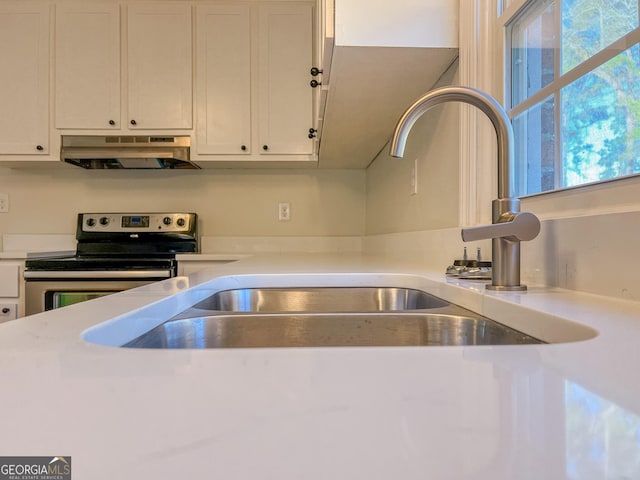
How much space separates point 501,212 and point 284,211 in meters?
2.17

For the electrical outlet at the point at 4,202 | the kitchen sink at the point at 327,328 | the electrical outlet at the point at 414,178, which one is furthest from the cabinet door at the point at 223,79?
the kitchen sink at the point at 327,328

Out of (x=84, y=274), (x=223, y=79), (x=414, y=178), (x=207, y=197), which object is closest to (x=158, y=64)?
(x=223, y=79)

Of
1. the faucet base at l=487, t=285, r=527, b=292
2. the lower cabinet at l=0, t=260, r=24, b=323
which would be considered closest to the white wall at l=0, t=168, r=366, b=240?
the lower cabinet at l=0, t=260, r=24, b=323

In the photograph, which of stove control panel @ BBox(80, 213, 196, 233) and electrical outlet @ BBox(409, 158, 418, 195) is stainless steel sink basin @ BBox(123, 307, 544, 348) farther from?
stove control panel @ BBox(80, 213, 196, 233)

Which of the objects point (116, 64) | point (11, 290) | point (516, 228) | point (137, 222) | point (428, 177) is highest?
point (116, 64)

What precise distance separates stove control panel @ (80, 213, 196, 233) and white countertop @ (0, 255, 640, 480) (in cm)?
226

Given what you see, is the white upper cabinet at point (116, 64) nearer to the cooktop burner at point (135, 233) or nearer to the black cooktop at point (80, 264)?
the cooktop burner at point (135, 233)

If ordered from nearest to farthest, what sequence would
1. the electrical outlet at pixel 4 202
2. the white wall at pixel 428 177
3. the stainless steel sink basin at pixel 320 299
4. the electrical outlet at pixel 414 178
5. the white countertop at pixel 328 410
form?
the white countertop at pixel 328 410
the stainless steel sink basin at pixel 320 299
the white wall at pixel 428 177
the electrical outlet at pixel 414 178
the electrical outlet at pixel 4 202

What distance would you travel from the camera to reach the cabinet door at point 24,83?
2.35m

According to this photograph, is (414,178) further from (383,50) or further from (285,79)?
(285,79)

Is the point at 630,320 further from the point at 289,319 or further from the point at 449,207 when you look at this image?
the point at 449,207

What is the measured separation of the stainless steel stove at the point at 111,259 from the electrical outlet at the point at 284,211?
555 mm

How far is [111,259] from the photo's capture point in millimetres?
2088

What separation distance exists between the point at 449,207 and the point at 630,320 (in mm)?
874
